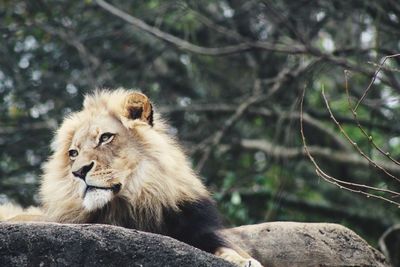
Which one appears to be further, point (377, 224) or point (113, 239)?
point (377, 224)

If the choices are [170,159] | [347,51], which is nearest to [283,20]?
[347,51]

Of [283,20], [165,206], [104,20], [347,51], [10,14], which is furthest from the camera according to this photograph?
[104,20]

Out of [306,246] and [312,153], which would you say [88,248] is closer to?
[306,246]

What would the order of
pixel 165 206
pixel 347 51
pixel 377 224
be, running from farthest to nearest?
pixel 377 224 < pixel 347 51 < pixel 165 206

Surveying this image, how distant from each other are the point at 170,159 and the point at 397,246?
369 cm

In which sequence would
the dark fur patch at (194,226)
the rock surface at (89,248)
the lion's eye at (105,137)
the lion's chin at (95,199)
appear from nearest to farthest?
the rock surface at (89,248), the lion's chin at (95,199), the dark fur patch at (194,226), the lion's eye at (105,137)

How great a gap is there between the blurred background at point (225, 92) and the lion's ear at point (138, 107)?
3209mm

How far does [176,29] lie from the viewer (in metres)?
11.7

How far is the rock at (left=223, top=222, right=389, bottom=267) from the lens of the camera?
626 cm

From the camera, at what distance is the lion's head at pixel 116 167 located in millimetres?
5488

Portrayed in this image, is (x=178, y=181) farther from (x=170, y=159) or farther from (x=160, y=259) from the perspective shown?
(x=160, y=259)

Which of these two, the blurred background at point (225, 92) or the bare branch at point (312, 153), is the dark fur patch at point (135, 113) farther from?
the bare branch at point (312, 153)

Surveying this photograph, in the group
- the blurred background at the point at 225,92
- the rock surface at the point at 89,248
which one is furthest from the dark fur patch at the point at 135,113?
the blurred background at the point at 225,92

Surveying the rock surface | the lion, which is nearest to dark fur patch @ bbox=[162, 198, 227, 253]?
the lion
